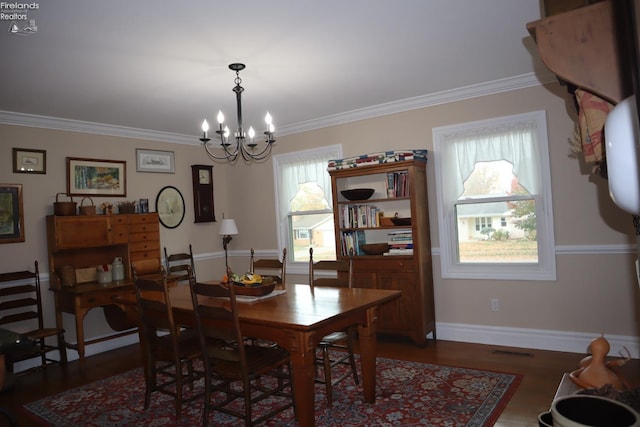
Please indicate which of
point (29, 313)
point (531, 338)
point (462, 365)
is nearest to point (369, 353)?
point (462, 365)

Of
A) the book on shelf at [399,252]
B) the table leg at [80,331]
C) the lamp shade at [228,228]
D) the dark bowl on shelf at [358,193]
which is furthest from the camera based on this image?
the lamp shade at [228,228]

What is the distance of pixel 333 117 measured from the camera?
17.0ft

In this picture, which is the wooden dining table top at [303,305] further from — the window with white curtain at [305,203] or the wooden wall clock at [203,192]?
the wooden wall clock at [203,192]

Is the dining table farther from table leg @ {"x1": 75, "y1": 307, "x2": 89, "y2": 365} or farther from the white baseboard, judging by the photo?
the white baseboard

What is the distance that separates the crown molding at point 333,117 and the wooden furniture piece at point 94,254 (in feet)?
3.21

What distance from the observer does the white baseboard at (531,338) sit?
146 inches

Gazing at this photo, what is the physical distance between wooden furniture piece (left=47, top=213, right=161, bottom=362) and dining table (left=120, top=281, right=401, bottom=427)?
1.30 meters

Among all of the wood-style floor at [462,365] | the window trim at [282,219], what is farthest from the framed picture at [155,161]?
the wood-style floor at [462,365]

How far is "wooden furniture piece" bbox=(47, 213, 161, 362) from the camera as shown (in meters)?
4.27

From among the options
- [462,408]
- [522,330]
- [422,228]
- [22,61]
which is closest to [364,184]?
[422,228]

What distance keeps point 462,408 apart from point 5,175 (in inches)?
176

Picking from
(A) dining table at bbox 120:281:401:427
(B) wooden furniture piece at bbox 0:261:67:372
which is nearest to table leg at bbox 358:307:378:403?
(A) dining table at bbox 120:281:401:427

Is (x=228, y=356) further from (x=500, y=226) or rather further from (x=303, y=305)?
(x=500, y=226)

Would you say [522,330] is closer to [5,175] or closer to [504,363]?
[504,363]
